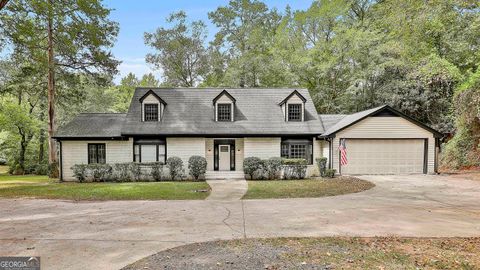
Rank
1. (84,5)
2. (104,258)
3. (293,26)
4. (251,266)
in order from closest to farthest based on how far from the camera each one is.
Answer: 1. (251,266)
2. (104,258)
3. (84,5)
4. (293,26)

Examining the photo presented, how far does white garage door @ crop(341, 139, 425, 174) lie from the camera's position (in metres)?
18.7

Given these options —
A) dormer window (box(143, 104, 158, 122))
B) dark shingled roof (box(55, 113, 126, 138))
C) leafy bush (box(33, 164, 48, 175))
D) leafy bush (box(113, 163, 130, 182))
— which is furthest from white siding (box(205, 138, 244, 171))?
leafy bush (box(33, 164, 48, 175))

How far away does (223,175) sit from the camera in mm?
18750

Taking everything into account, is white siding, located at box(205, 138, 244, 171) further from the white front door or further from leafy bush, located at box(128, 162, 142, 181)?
leafy bush, located at box(128, 162, 142, 181)

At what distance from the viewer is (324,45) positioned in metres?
29.3

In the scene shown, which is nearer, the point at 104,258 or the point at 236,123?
the point at 104,258

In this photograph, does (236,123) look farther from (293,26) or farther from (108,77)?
(293,26)

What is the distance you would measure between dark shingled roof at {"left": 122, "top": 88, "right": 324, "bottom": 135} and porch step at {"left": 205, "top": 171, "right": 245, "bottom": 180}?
8.30 feet

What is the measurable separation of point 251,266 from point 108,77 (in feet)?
75.7

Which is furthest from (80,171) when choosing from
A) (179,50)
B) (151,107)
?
(179,50)

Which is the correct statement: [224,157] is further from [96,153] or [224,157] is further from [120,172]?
[96,153]

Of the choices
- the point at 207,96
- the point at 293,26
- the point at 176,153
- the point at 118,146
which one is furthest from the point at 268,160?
the point at 293,26

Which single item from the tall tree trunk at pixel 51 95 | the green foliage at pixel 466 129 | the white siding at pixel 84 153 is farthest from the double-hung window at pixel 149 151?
the green foliage at pixel 466 129

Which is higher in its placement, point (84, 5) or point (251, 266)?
point (84, 5)
